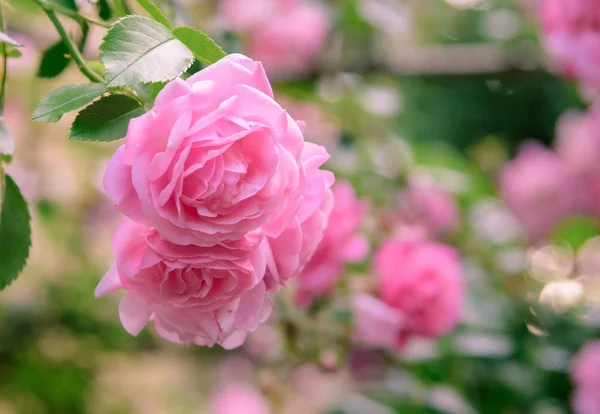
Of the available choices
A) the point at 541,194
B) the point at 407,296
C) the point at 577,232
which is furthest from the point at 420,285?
the point at 541,194

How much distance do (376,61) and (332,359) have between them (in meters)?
0.43

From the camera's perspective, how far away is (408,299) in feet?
1.98

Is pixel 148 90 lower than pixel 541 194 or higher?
higher

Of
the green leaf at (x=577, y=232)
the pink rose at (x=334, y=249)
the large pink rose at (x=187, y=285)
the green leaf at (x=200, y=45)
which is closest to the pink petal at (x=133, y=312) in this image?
the large pink rose at (x=187, y=285)

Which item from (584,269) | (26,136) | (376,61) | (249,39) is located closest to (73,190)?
(26,136)

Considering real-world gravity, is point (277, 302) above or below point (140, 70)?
below

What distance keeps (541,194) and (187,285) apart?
1064 millimetres

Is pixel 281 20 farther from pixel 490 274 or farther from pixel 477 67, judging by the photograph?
pixel 490 274

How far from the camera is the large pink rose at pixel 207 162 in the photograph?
0.78 feet

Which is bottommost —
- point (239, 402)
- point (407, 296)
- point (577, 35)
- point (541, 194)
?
point (239, 402)

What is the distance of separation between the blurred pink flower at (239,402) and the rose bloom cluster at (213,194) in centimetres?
101

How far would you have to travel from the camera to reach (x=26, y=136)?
1082 mm

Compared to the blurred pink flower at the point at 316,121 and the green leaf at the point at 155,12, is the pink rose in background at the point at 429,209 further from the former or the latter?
the green leaf at the point at 155,12

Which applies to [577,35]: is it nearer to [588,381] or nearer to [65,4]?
[588,381]
